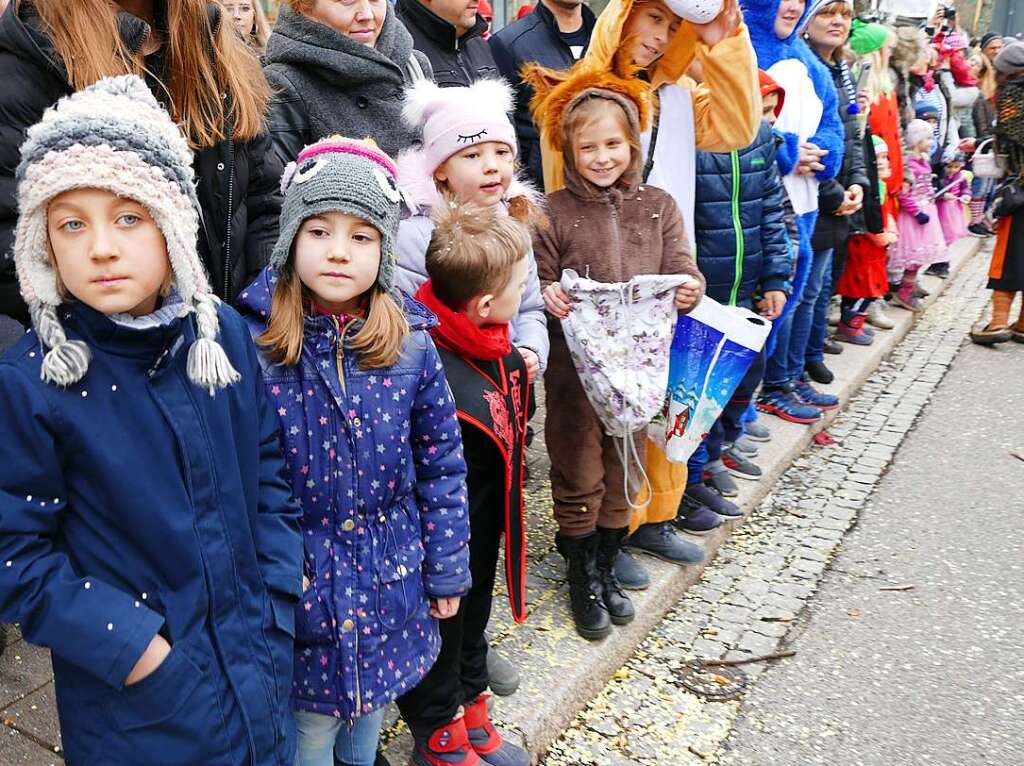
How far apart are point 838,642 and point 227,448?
253 cm

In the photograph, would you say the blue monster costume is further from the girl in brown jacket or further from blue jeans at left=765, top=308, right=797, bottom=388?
the girl in brown jacket

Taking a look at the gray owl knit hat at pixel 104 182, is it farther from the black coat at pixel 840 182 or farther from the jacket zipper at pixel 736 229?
the black coat at pixel 840 182

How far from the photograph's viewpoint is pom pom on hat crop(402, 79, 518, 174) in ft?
8.16

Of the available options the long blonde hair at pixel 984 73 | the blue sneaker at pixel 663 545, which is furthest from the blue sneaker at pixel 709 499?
the long blonde hair at pixel 984 73

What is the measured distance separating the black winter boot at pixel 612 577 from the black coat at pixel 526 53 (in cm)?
177

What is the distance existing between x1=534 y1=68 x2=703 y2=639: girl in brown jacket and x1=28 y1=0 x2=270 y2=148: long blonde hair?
107cm

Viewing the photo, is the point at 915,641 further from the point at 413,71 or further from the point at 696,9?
the point at 413,71

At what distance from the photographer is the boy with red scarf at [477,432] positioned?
7.39 feet

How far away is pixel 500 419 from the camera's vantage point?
233 cm

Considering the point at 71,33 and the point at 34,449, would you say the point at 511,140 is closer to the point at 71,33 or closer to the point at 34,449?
the point at 71,33

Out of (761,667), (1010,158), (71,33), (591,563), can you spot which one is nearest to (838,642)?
(761,667)

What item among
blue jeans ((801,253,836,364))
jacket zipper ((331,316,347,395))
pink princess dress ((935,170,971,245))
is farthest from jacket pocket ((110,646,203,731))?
pink princess dress ((935,170,971,245))

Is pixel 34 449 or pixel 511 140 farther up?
pixel 511 140

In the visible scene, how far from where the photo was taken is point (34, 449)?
1431 mm
